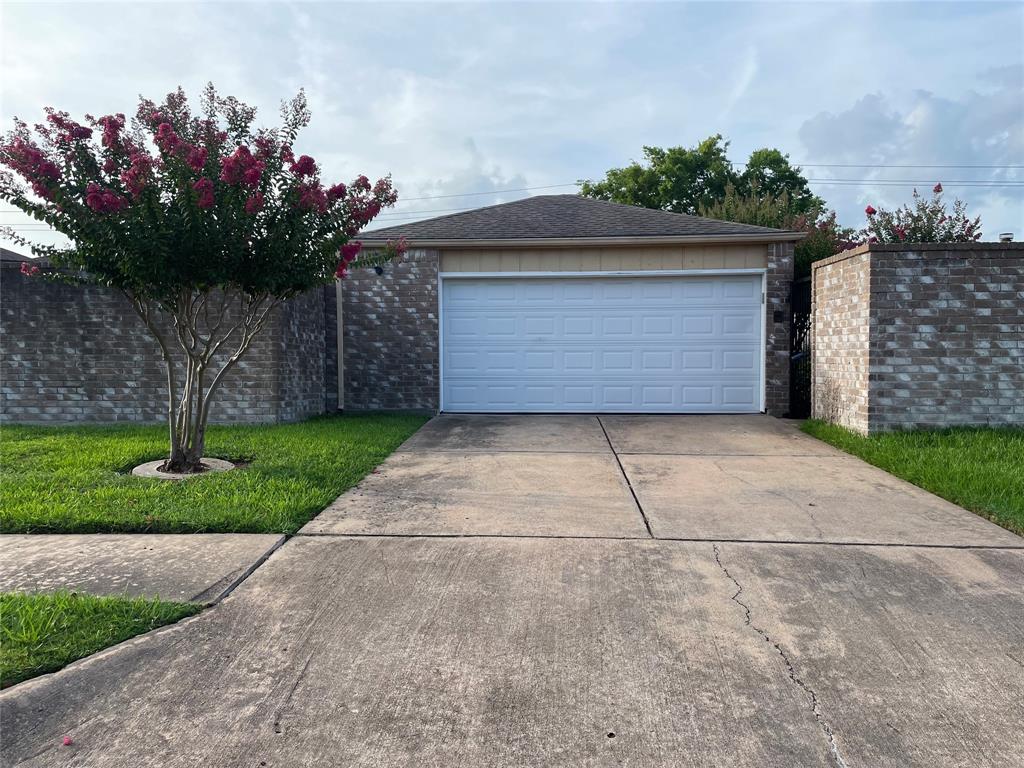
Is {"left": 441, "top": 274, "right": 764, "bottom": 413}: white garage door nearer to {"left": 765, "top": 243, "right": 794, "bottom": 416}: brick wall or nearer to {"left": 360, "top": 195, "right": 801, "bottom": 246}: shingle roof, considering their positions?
{"left": 765, "top": 243, "right": 794, "bottom": 416}: brick wall

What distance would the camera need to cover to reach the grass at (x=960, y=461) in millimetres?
5305

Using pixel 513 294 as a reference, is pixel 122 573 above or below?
below

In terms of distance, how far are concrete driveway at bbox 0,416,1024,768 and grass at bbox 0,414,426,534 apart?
654mm

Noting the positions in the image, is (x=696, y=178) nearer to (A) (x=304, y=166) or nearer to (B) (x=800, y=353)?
(B) (x=800, y=353)

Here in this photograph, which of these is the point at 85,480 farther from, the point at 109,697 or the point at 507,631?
the point at 507,631

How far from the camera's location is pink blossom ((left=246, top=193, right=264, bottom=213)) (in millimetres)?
5922

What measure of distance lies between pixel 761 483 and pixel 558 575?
10.2 ft

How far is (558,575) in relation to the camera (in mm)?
3895

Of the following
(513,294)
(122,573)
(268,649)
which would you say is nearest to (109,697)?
(268,649)

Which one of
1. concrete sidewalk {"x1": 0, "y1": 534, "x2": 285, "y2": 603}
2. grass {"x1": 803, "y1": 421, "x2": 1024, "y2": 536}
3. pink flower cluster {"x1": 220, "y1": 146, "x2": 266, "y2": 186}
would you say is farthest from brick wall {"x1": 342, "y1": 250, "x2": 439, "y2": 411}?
concrete sidewalk {"x1": 0, "y1": 534, "x2": 285, "y2": 603}

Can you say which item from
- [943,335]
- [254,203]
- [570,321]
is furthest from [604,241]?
[254,203]

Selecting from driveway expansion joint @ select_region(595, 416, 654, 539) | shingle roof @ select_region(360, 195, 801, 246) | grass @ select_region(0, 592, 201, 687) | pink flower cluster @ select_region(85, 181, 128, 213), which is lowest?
grass @ select_region(0, 592, 201, 687)

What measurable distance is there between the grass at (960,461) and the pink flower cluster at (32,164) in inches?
307

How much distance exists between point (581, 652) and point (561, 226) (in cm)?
945
